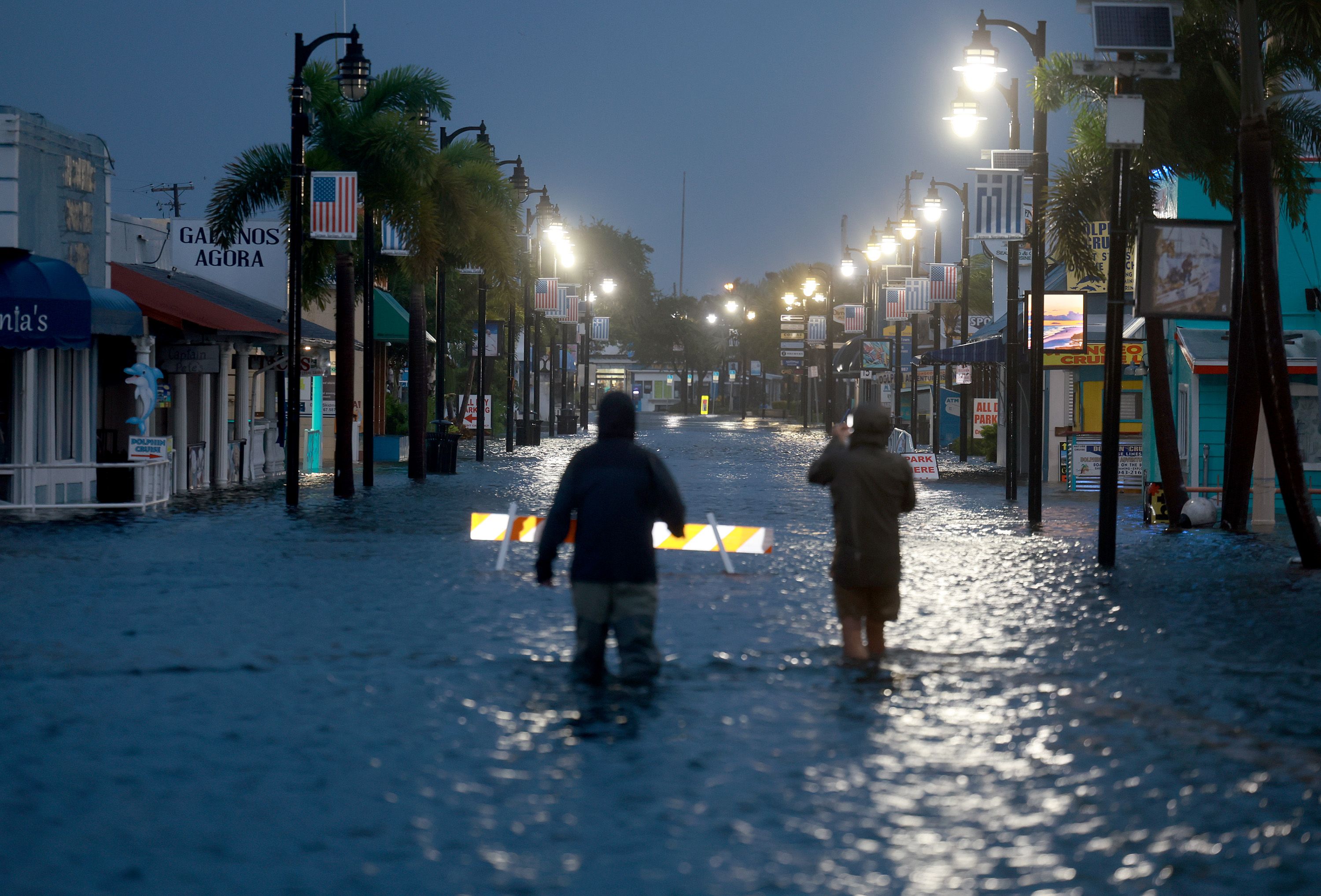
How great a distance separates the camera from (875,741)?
311 inches

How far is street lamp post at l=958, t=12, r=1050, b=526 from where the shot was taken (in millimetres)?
22094

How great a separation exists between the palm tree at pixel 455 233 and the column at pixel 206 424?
12.1 feet

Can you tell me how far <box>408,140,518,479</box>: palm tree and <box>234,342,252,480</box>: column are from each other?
3.16 meters

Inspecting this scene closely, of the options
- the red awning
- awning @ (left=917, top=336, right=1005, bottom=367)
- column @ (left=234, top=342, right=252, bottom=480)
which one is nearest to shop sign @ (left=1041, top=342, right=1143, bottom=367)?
awning @ (left=917, top=336, right=1005, bottom=367)

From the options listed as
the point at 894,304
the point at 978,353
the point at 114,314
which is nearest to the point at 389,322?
the point at 978,353

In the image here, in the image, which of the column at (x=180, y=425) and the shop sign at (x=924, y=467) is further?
the shop sign at (x=924, y=467)

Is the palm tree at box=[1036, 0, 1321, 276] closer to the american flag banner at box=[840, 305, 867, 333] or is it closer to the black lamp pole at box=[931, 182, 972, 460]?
the black lamp pole at box=[931, 182, 972, 460]

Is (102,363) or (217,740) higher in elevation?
(102,363)

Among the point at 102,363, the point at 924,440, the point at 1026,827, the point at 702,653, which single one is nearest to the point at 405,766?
the point at 1026,827

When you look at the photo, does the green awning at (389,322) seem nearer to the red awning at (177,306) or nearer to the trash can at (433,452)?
the trash can at (433,452)

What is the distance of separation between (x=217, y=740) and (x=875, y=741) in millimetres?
3066

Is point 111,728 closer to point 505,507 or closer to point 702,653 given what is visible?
point 702,653

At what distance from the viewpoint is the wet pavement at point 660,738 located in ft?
19.1

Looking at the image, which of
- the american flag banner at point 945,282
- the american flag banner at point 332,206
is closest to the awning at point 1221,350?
the american flag banner at point 332,206
